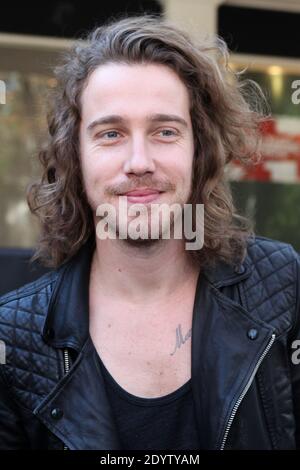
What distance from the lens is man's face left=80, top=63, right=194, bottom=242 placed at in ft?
6.48

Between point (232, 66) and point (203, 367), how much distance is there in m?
3.68

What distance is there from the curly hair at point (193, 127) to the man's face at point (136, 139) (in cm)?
10

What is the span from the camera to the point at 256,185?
6.36 m

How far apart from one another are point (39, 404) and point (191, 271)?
2.16 ft

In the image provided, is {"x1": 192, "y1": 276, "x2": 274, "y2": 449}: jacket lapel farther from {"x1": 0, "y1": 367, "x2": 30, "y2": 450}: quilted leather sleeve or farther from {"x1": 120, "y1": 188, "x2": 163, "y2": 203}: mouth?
{"x1": 0, "y1": 367, "x2": 30, "y2": 450}: quilted leather sleeve

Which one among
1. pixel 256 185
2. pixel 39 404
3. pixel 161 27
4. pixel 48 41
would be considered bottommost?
pixel 39 404

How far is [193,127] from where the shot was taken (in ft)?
7.43

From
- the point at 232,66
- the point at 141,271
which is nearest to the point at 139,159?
the point at 141,271

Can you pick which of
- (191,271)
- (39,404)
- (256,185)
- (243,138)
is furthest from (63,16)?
(39,404)

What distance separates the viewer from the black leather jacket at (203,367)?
1.88m

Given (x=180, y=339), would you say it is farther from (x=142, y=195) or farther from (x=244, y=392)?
(x=142, y=195)

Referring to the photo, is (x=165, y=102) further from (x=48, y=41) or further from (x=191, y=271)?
(x=48, y=41)
